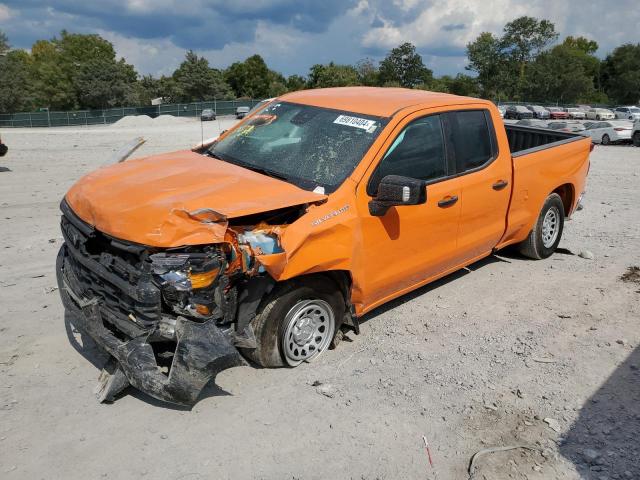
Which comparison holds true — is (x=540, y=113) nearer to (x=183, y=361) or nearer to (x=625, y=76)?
(x=625, y=76)

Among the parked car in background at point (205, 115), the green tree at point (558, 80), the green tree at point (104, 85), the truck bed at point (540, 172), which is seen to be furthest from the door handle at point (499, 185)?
the green tree at point (558, 80)

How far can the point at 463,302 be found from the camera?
221 inches

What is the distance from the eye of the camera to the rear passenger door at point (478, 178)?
5.02 metres

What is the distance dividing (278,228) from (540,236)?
413 cm

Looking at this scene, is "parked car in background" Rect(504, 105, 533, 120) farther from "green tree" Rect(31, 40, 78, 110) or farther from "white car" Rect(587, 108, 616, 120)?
"green tree" Rect(31, 40, 78, 110)

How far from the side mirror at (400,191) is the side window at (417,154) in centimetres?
17

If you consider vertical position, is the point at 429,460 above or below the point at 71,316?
below

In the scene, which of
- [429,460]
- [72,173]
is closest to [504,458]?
[429,460]

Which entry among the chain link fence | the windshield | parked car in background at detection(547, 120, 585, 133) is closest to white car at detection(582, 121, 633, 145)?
parked car in background at detection(547, 120, 585, 133)

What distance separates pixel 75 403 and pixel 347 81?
2560 inches

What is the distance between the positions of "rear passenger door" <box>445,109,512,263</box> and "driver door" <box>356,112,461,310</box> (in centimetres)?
14

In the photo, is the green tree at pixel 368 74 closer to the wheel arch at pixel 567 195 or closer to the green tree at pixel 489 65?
the green tree at pixel 489 65

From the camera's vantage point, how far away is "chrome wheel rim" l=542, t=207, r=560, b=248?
666cm

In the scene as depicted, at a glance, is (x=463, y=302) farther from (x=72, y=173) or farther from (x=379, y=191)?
(x=72, y=173)
